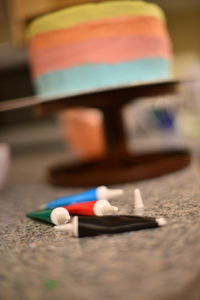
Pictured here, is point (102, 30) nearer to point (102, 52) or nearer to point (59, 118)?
point (102, 52)

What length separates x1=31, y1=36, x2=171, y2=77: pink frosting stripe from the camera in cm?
70

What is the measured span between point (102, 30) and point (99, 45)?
0.08 feet

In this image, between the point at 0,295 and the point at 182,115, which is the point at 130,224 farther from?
the point at 182,115

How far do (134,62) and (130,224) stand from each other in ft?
1.17

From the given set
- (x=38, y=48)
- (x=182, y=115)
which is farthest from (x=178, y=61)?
(x=38, y=48)

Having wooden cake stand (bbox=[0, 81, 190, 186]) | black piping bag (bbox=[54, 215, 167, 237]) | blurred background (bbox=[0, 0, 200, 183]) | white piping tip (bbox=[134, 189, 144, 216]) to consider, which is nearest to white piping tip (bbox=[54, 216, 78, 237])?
black piping bag (bbox=[54, 215, 167, 237])

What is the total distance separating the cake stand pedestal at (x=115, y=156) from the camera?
29.3 inches

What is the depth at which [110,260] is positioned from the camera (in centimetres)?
37

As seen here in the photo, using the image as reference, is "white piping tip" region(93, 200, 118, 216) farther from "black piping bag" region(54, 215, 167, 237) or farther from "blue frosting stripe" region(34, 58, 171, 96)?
"blue frosting stripe" region(34, 58, 171, 96)

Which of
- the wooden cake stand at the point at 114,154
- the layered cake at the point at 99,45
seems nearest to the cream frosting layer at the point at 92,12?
the layered cake at the point at 99,45

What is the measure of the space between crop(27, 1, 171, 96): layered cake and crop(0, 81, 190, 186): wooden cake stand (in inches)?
1.0

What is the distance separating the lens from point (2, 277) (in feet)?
1.18

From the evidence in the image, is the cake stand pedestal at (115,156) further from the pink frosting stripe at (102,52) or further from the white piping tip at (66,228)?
the white piping tip at (66,228)

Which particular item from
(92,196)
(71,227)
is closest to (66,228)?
(71,227)
